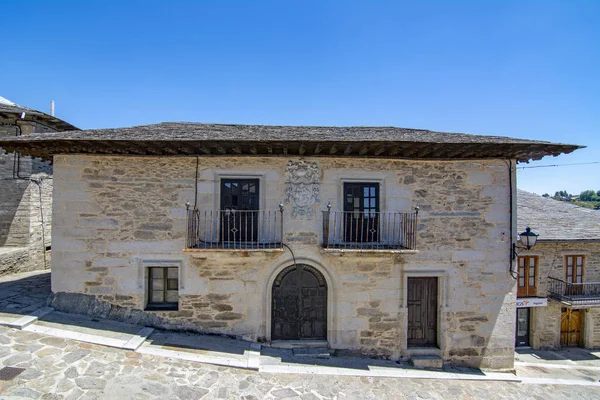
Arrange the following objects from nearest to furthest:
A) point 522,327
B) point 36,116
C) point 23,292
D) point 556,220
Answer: point 23,292
point 36,116
point 556,220
point 522,327

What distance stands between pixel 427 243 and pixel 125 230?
7203 mm

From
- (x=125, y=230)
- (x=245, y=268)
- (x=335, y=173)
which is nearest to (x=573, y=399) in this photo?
(x=335, y=173)

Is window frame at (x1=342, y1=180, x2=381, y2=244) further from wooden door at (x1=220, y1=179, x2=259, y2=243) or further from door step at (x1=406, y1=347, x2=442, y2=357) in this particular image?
door step at (x1=406, y1=347, x2=442, y2=357)

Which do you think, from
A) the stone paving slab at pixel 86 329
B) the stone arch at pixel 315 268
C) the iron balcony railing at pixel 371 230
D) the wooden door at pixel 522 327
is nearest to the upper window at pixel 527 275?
the wooden door at pixel 522 327

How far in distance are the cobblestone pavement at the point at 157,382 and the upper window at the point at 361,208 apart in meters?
3.11

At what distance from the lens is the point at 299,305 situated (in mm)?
7242

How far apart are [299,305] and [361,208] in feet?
9.27

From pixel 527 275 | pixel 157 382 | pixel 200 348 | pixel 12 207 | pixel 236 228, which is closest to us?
pixel 157 382

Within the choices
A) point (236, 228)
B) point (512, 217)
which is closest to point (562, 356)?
point (512, 217)

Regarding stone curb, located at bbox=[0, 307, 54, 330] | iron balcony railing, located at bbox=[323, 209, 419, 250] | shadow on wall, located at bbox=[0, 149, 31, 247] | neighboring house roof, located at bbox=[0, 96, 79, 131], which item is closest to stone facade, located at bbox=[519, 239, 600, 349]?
iron balcony railing, located at bbox=[323, 209, 419, 250]

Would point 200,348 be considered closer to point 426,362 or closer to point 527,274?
point 426,362

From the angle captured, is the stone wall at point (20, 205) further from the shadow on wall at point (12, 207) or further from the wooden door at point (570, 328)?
the wooden door at point (570, 328)

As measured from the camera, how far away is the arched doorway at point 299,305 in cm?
721

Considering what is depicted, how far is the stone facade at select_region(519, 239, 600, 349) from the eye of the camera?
1303 cm
